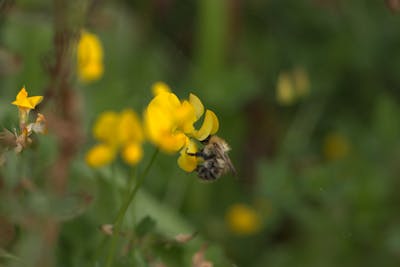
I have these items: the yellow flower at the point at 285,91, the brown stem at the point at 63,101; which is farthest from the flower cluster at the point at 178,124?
the yellow flower at the point at 285,91

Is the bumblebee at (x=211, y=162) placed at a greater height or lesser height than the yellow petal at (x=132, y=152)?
lesser

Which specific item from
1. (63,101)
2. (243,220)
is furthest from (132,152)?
(243,220)

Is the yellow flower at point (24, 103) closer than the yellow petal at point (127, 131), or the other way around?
the yellow flower at point (24, 103)

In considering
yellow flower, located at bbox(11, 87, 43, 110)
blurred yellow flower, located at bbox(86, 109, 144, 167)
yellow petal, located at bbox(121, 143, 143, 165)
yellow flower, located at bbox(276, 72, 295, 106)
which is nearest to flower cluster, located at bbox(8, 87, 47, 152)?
yellow flower, located at bbox(11, 87, 43, 110)

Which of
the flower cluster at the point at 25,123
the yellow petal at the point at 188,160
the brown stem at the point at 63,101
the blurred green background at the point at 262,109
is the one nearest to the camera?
the flower cluster at the point at 25,123

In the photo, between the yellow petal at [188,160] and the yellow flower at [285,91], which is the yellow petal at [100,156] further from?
the yellow flower at [285,91]

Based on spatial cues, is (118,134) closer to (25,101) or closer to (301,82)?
(25,101)

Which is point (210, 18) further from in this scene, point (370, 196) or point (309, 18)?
point (370, 196)

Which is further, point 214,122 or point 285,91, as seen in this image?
point 285,91
